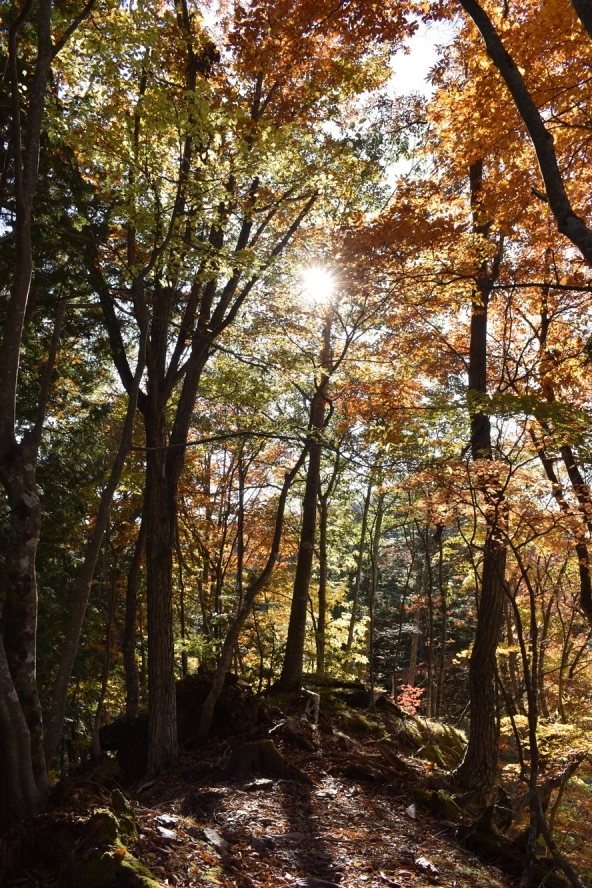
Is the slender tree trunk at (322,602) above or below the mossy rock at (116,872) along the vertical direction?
above

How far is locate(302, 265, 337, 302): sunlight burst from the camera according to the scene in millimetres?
9438

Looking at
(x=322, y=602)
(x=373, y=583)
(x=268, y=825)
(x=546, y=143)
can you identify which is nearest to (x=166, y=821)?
(x=268, y=825)

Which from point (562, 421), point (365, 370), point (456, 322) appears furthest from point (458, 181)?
point (562, 421)

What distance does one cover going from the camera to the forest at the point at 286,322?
486cm

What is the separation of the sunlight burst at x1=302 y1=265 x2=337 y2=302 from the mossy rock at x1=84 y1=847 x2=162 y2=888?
25.4ft

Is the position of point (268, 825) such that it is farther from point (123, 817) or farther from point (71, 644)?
point (71, 644)

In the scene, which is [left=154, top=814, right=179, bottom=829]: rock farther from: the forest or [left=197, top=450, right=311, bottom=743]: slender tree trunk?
[left=197, top=450, right=311, bottom=743]: slender tree trunk

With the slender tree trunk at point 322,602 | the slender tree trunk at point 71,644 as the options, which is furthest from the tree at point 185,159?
the slender tree trunk at point 322,602

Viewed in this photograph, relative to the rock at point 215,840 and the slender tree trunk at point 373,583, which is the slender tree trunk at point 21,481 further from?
the slender tree trunk at point 373,583

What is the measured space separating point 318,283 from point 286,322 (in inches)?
48.3

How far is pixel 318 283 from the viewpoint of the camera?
10195 millimetres

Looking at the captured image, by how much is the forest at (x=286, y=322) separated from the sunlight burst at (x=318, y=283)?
0.23 feet

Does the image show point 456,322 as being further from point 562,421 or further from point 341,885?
A: point 341,885

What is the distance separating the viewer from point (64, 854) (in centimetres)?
329
